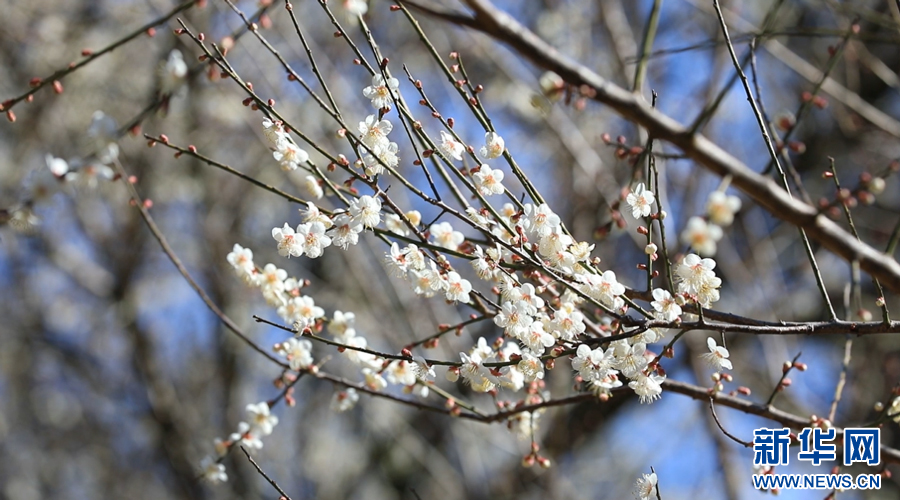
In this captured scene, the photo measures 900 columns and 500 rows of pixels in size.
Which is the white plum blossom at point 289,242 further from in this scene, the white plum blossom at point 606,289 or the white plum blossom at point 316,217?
the white plum blossom at point 606,289

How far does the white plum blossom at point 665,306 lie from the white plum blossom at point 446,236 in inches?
17.5

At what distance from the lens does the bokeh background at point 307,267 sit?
4781 millimetres

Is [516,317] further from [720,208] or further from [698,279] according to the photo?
[720,208]

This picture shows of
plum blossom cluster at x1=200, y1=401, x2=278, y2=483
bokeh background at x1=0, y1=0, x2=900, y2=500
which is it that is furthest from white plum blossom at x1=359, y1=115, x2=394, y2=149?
bokeh background at x1=0, y1=0, x2=900, y2=500

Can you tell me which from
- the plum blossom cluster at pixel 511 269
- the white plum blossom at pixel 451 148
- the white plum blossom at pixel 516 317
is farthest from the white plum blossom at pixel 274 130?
the white plum blossom at pixel 516 317

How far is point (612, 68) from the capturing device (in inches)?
188

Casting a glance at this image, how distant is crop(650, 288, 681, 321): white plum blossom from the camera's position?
4.75 feet

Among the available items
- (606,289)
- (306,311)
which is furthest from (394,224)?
(606,289)

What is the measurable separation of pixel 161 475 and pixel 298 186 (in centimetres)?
334

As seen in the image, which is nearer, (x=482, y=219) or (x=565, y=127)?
(x=482, y=219)

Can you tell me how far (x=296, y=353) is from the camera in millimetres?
1995

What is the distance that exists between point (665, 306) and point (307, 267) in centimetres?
468

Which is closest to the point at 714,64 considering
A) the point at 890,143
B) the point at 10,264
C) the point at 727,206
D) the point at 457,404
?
the point at 890,143

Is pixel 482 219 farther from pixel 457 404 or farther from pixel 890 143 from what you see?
pixel 890 143
